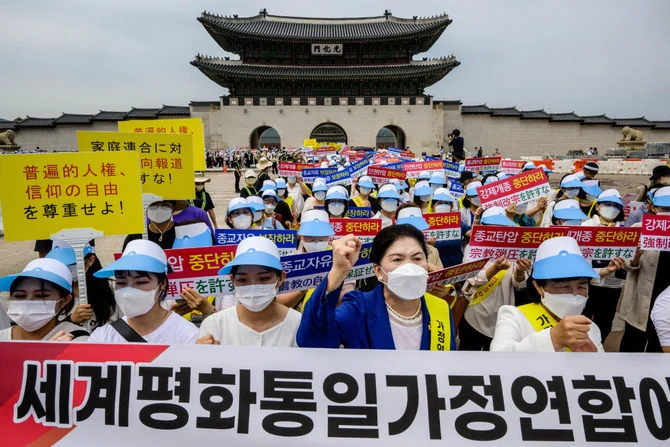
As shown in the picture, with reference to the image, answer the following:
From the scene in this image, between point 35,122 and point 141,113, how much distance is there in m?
8.48

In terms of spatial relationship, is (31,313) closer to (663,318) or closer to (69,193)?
(69,193)

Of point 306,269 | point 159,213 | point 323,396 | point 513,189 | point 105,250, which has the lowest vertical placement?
point 105,250

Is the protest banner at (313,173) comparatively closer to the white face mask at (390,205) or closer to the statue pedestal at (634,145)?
the white face mask at (390,205)

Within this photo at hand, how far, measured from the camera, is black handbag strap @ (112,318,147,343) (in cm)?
204

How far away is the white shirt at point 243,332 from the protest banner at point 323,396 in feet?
0.97

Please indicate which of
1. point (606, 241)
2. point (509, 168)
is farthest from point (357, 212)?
point (509, 168)

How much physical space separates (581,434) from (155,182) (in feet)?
12.3

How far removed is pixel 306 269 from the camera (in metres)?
2.66

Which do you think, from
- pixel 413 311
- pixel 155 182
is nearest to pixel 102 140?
pixel 155 182

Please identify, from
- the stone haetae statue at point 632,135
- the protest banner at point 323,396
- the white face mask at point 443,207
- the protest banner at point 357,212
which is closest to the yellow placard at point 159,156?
the protest banner at point 357,212

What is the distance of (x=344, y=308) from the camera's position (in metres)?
1.87

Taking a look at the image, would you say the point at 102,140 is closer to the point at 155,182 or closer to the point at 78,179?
the point at 155,182

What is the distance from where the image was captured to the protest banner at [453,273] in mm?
2346

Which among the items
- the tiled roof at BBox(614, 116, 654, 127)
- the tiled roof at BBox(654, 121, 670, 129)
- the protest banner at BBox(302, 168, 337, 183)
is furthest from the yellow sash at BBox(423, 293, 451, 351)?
the tiled roof at BBox(654, 121, 670, 129)
